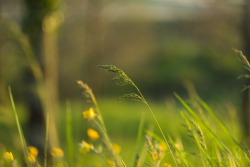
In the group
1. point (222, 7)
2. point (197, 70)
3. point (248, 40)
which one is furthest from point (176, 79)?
point (248, 40)

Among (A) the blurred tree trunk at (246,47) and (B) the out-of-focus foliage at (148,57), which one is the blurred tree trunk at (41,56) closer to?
(A) the blurred tree trunk at (246,47)

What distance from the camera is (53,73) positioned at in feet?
15.4

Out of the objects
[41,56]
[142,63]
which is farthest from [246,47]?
[142,63]

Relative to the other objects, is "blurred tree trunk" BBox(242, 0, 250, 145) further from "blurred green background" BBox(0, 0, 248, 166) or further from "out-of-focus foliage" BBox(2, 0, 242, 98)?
"out-of-focus foliage" BBox(2, 0, 242, 98)

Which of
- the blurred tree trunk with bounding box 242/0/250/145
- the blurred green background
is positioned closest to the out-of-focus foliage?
the blurred green background

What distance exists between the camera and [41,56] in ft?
14.5

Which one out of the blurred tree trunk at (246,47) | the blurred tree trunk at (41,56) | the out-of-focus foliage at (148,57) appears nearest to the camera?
the blurred tree trunk at (41,56)

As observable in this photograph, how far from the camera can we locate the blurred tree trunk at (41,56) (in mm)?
4414

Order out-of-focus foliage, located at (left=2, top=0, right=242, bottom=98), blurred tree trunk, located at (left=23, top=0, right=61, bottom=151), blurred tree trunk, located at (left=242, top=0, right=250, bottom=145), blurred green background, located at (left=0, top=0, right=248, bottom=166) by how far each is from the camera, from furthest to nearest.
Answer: out-of-focus foliage, located at (left=2, top=0, right=242, bottom=98), blurred green background, located at (left=0, top=0, right=248, bottom=166), blurred tree trunk, located at (left=242, top=0, right=250, bottom=145), blurred tree trunk, located at (left=23, top=0, right=61, bottom=151)

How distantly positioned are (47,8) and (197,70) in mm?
20640

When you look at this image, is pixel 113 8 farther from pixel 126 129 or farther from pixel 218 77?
pixel 218 77

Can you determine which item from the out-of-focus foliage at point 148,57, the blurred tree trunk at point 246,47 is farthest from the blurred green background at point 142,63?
the blurred tree trunk at point 246,47

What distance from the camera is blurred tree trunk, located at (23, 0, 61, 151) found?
4.41 meters

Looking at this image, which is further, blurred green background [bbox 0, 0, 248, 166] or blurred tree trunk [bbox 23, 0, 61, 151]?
blurred green background [bbox 0, 0, 248, 166]
